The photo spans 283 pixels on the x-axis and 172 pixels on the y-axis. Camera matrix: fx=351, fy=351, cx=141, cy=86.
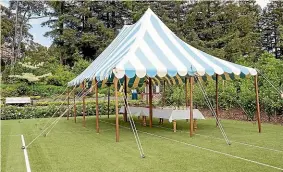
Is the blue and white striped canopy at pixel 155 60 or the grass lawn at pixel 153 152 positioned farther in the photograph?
the blue and white striped canopy at pixel 155 60

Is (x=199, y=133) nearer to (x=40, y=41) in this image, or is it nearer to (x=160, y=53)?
(x=160, y=53)

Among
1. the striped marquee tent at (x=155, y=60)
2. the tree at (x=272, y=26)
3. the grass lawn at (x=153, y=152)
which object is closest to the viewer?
the grass lawn at (x=153, y=152)

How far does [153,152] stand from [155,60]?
9.91ft

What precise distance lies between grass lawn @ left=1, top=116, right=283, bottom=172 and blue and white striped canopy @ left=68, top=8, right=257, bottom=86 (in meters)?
1.57

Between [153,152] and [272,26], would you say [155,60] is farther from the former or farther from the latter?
[272,26]

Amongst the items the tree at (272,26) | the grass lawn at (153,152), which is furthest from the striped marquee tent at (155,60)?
the tree at (272,26)

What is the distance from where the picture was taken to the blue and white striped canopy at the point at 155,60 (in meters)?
8.36

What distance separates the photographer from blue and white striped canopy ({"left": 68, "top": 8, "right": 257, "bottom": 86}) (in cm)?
836

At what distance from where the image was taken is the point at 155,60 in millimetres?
8891

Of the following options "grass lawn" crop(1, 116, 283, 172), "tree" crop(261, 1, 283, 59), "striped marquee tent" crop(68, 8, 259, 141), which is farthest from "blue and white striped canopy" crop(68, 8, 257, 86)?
"tree" crop(261, 1, 283, 59)

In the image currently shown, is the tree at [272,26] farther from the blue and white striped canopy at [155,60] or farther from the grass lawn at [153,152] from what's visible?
the grass lawn at [153,152]

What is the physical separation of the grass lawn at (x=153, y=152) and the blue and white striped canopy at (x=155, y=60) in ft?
5.15

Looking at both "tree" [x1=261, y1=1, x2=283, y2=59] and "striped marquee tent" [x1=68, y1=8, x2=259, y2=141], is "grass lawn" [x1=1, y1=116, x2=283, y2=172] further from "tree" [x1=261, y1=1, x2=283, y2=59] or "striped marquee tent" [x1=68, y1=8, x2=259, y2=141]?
"tree" [x1=261, y1=1, x2=283, y2=59]

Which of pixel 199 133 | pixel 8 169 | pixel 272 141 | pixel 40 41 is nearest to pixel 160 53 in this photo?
pixel 199 133
